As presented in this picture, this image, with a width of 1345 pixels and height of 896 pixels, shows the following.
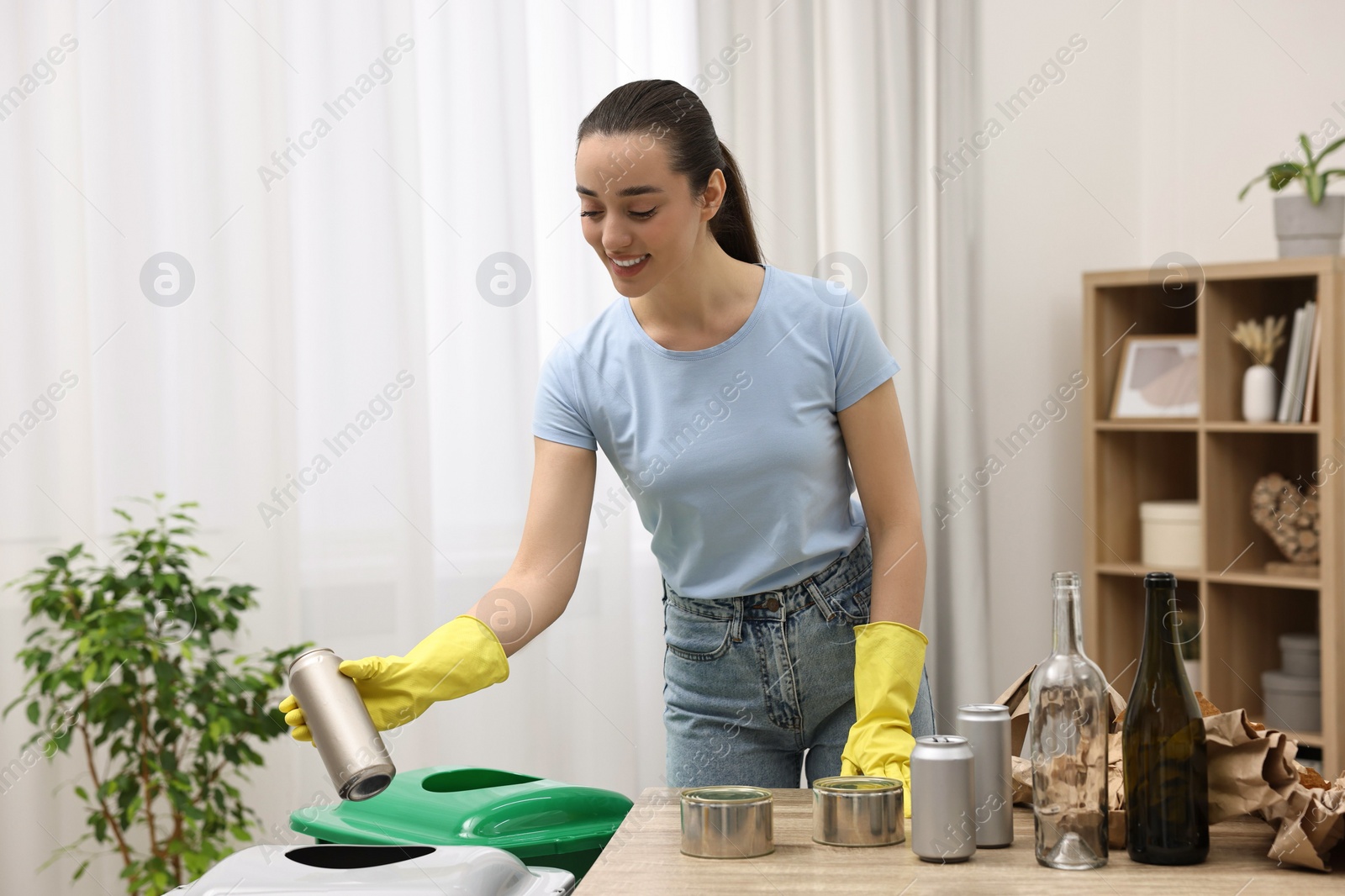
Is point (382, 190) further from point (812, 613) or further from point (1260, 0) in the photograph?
point (1260, 0)

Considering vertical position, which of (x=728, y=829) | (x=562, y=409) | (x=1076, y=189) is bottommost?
(x=728, y=829)

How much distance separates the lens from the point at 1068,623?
1.01m

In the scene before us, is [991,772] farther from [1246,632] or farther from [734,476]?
[1246,632]

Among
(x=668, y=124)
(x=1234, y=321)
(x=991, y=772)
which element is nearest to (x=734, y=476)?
(x=668, y=124)

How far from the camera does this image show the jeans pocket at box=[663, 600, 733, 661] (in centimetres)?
152

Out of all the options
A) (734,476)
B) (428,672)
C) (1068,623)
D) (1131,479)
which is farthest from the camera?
(1131,479)

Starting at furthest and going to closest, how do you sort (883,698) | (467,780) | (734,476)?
(467,780), (734,476), (883,698)

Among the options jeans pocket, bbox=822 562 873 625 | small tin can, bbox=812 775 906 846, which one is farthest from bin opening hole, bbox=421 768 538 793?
small tin can, bbox=812 775 906 846

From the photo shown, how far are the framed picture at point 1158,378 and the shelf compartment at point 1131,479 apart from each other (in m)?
0.13

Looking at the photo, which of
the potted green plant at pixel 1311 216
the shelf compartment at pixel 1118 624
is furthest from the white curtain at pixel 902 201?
the potted green plant at pixel 1311 216

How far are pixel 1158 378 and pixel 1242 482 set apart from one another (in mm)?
330

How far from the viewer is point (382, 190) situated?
252 cm

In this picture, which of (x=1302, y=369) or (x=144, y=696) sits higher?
(x=1302, y=369)

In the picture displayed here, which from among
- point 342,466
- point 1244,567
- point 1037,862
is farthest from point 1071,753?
point 1244,567
